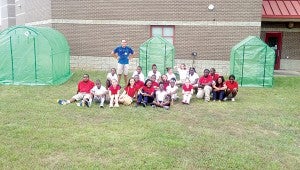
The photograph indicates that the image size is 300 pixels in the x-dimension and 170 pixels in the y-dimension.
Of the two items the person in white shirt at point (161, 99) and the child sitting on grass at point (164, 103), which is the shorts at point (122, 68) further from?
the child sitting on grass at point (164, 103)

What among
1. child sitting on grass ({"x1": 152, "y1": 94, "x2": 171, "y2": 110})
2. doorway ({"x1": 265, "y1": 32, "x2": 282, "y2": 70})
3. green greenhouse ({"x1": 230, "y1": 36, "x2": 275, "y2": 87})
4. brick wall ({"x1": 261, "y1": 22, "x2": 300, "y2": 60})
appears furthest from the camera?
doorway ({"x1": 265, "y1": 32, "x2": 282, "y2": 70})

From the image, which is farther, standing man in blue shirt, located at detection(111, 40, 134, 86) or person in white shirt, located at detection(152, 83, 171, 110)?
standing man in blue shirt, located at detection(111, 40, 134, 86)

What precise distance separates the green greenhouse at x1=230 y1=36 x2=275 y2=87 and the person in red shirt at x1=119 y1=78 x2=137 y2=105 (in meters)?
5.50

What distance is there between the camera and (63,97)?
35.3 feet

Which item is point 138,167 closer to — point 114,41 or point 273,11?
point 114,41

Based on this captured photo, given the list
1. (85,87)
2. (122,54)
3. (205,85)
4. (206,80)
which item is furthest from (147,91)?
(122,54)

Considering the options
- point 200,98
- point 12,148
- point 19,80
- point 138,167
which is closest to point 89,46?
point 19,80

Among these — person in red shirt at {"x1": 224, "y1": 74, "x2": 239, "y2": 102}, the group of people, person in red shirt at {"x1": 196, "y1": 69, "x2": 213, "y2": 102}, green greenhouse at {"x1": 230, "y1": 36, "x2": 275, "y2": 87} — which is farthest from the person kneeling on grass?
green greenhouse at {"x1": 230, "y1": 36, "x2": 275, "y2": 87}

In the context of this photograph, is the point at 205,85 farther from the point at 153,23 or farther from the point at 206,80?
the point at 153,23

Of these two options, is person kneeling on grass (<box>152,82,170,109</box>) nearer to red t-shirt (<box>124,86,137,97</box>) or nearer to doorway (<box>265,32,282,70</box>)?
red t-shirt (<box>124,86,137,97</box>)

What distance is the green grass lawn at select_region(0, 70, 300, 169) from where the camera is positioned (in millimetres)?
5676

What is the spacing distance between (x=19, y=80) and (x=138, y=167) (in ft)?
30.4

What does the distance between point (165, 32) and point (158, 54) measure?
2.68 meters

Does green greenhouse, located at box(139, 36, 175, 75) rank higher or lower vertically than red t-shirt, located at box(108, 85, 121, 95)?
higher
